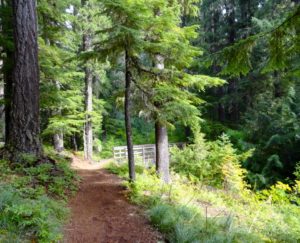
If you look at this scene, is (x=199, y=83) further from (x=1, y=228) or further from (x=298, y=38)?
(x=1, y=228)

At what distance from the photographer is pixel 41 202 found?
16.5 feet

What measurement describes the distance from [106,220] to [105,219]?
0.06m

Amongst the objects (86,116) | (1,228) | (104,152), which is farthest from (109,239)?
(104,152)

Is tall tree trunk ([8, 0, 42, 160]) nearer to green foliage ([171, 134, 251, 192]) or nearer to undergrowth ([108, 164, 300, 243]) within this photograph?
undergrowth ([108, 164, 300, 243])

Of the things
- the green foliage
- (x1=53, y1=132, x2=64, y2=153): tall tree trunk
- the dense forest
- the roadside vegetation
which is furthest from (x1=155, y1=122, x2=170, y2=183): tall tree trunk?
(x1=53, y1=132, x2=64, y2=153): tall tree trunk

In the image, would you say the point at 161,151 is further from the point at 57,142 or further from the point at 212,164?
the point at 57,142

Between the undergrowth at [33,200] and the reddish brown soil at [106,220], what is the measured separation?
27 cm

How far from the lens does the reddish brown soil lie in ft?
15.5

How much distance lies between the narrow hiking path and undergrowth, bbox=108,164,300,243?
292mm

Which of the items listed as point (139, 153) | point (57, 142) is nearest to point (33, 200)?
point (57, 142)

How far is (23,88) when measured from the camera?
6.94 m

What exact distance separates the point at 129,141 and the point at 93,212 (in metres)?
2.13

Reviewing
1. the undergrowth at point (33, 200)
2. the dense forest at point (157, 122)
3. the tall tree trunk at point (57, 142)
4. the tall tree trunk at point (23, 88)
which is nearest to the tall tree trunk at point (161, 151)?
the dense forest at point (157, 122)

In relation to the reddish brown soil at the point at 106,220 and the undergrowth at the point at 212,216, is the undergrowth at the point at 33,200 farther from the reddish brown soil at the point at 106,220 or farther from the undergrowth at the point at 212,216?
the undergrowth at the point at 212,216
